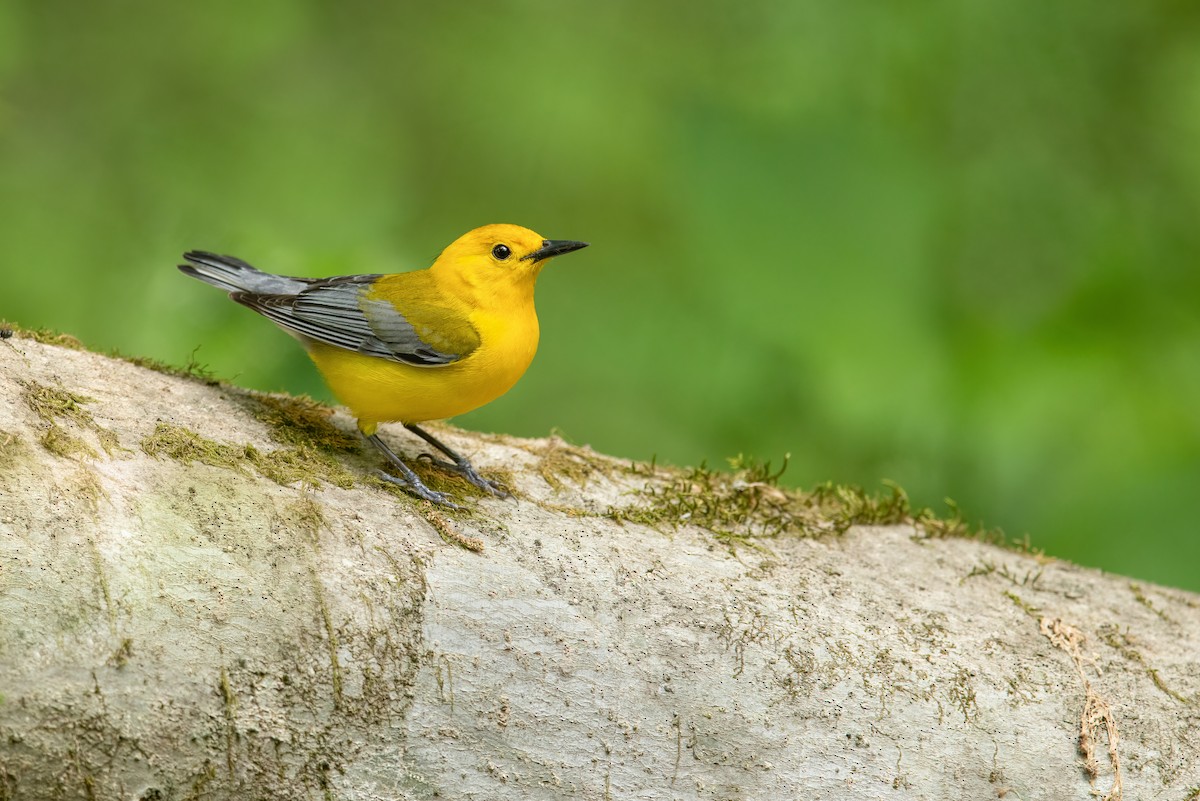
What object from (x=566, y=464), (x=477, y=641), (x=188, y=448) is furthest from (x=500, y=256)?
(x=477, y=641)

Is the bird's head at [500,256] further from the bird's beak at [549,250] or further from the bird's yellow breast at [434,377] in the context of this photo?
the bird's yellow breast at [434,377]

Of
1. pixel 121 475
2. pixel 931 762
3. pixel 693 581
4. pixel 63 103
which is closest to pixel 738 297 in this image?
pixel 693 581

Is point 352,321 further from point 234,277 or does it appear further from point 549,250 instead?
point 549,250

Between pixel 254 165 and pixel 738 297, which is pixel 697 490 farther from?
pixel 254 165

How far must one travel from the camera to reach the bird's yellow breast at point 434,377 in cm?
406

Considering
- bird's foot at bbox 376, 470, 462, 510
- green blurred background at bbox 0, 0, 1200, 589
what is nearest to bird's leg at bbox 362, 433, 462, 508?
bird's foot at bbox 376, 470, 462, 510

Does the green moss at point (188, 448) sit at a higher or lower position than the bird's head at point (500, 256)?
lower

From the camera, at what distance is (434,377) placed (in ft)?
13.4

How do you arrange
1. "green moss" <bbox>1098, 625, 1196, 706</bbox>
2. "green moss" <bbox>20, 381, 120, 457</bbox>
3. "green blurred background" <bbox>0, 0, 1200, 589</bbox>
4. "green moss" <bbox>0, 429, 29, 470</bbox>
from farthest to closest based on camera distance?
"green blurred background" <bbox>0, 0, 1200, 589</bbox> < "green moss" <bbox>1098, 625, 1196, 706</bbox> < "green moss" <bbox>20, 381, 120, 457</bbox> < "green moss" <bbox>0, 429, 29, 470</bbox>

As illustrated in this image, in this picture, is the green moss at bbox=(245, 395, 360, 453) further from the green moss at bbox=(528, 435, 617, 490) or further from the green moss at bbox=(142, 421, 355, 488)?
the green moss at bbox=(528, 435, 617, 490)

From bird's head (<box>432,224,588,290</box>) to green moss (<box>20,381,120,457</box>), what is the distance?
1.55 meters

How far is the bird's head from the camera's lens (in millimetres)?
4402

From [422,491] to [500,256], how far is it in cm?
115

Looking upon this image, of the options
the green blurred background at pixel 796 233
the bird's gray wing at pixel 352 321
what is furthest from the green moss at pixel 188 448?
the green blurred background at pixel 796 233
